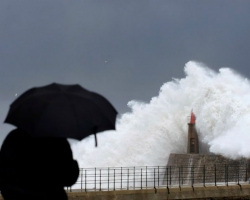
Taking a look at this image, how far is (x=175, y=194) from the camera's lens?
13625 millimetres

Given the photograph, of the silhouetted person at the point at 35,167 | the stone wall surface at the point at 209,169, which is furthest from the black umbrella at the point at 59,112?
the stone wall surface at the point at 209,169

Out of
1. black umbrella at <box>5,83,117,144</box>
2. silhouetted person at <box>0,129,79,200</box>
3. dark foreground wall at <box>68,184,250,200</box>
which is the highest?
black umbrella at <box>5,83,117,144</box>

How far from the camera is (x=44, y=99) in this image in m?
2.71

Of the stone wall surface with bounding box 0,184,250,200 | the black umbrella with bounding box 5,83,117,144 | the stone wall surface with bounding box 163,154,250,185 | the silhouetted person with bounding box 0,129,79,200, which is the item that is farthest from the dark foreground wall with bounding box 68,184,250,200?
the silhouetted person with bounding box 0,129,79,200

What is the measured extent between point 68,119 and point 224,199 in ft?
39.4

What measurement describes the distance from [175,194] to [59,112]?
11.3m

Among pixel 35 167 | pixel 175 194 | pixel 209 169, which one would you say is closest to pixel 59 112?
pixel 35 167

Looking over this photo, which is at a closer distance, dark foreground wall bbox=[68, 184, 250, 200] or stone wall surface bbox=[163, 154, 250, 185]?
dark foreground wall bbox=[68, 184, 250, 200]

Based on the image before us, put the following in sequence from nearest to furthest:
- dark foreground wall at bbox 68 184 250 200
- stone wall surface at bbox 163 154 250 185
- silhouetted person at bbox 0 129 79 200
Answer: silhouetted person at bbox 0 129 79 200
dark foreground wall at bbox 68 184 250 200
stone wall surface at bbox 163 154 250 185

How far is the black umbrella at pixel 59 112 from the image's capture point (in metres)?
2.64

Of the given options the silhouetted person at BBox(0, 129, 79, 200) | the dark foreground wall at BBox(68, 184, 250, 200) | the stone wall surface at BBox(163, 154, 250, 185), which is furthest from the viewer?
the stone wall surface at BBox(163, 154, 250, 185)

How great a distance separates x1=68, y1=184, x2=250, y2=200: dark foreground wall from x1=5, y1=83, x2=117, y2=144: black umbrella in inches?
408

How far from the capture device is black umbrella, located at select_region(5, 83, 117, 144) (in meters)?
2.64

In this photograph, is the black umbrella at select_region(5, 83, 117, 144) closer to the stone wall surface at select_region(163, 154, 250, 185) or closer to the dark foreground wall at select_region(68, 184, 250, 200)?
the dark foreground wall at select_region(68, 184, 250, 200)
